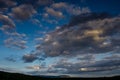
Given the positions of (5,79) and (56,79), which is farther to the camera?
(56,79)

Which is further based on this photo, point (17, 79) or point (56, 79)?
point (56, 79)

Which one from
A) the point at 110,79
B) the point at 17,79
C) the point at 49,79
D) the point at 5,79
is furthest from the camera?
the point at 110,79

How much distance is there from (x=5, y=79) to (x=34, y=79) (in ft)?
64.2

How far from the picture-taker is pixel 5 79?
69.6 m

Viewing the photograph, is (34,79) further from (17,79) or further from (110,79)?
(110,79)

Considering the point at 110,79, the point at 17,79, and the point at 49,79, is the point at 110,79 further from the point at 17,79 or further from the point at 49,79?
the point at 17,79

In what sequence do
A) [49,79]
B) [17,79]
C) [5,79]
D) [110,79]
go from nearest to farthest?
[5,79]
[17,79]
[49,79]
[110,79]

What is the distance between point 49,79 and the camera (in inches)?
3312

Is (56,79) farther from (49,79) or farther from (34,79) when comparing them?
(34,79)

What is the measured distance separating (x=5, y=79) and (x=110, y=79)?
52412 millimetres

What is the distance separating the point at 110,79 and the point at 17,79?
153 feet

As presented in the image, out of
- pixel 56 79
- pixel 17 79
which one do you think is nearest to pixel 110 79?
pixel 56 79

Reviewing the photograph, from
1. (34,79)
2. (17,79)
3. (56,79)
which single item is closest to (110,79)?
(56,79)

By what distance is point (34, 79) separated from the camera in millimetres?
87188
